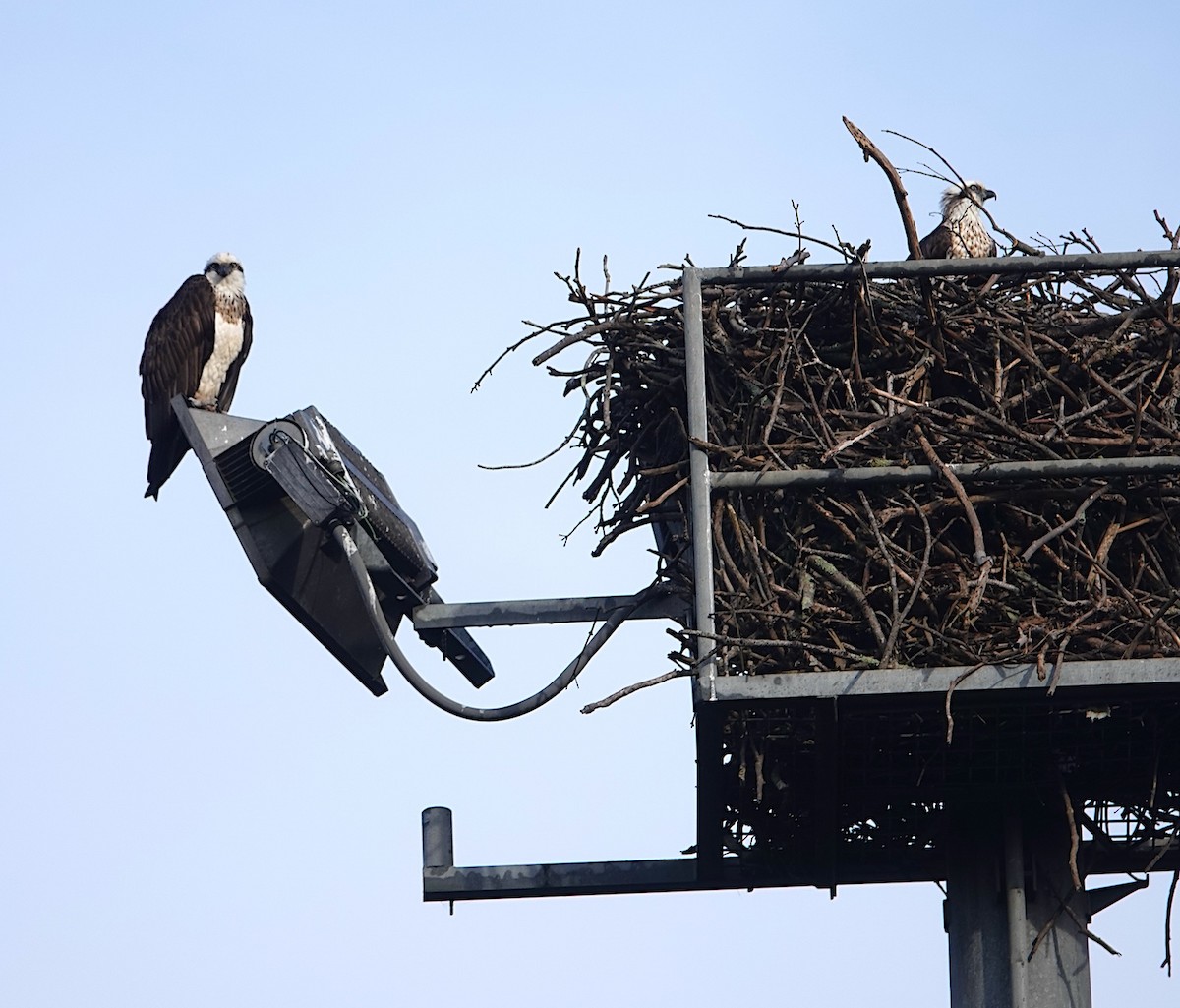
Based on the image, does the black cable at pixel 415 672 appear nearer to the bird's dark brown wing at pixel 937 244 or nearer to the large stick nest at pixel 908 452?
the large stick nest at pixel 908 452

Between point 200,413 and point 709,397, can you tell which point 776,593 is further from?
point 200,413

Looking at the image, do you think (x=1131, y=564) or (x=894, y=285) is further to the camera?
(x=894, y=285)

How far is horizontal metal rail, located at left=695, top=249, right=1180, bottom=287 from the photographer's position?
22.6 ft

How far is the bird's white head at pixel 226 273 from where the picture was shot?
11.6 meters

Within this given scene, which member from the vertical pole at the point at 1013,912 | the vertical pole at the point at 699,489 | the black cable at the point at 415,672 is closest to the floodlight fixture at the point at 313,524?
the black cable at the point at 415,672

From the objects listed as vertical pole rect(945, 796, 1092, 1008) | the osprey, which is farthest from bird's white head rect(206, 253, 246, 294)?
vertical pole rect(945, 796, 1092, 1008)

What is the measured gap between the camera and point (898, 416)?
6969 millimetres

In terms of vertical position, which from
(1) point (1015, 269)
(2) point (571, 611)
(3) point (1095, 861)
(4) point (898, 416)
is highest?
(1) point (1015, 269)

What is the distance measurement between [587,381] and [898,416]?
4.44 feet

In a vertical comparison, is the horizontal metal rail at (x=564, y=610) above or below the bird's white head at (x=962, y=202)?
below

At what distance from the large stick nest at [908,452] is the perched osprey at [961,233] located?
9.49 feet

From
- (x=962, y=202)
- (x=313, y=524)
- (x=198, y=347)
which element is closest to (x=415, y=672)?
(x=313, y=524)

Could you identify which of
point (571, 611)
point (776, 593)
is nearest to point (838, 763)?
point (776, 593)

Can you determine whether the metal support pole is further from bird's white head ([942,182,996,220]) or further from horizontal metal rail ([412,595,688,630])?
bird's white head ([942,182,996,220])
